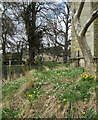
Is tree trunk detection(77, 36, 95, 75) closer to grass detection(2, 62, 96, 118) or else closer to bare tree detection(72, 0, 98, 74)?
bare tree detection(72, 0, 98, 74)

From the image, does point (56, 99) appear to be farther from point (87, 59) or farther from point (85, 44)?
point (85, 44)

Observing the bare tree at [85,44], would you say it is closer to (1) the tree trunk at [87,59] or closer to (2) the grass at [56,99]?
(1) the tree trunk at [87,59]

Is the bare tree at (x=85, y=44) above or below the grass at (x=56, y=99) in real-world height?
above

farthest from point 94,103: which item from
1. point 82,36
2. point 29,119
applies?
point 82,36

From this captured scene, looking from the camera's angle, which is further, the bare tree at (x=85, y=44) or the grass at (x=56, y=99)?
the bare tree at (x=85, y=44)

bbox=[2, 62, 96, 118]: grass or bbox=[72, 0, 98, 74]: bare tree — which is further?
bbox=[72, 0, 98, 74]: bare tree

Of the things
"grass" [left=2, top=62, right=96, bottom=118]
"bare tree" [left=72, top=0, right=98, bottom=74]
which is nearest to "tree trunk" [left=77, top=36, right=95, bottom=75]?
"bare tree" [left=72, top=0, right=98, bottom=74]

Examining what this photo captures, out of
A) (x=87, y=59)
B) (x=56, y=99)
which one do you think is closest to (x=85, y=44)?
(x=87, y=59)

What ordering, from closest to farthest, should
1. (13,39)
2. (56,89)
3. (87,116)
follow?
(87,116) → (56,89) → (13,39)

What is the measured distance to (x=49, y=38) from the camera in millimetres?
11797

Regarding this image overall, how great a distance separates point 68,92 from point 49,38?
8.90 metres

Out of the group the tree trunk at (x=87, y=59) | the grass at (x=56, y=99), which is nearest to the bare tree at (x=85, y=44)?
the tree trunk at (x=87, y=59)

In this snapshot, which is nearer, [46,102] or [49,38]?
[46,102]

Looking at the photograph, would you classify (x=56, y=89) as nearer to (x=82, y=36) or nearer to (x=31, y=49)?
(x=82, y=36)
